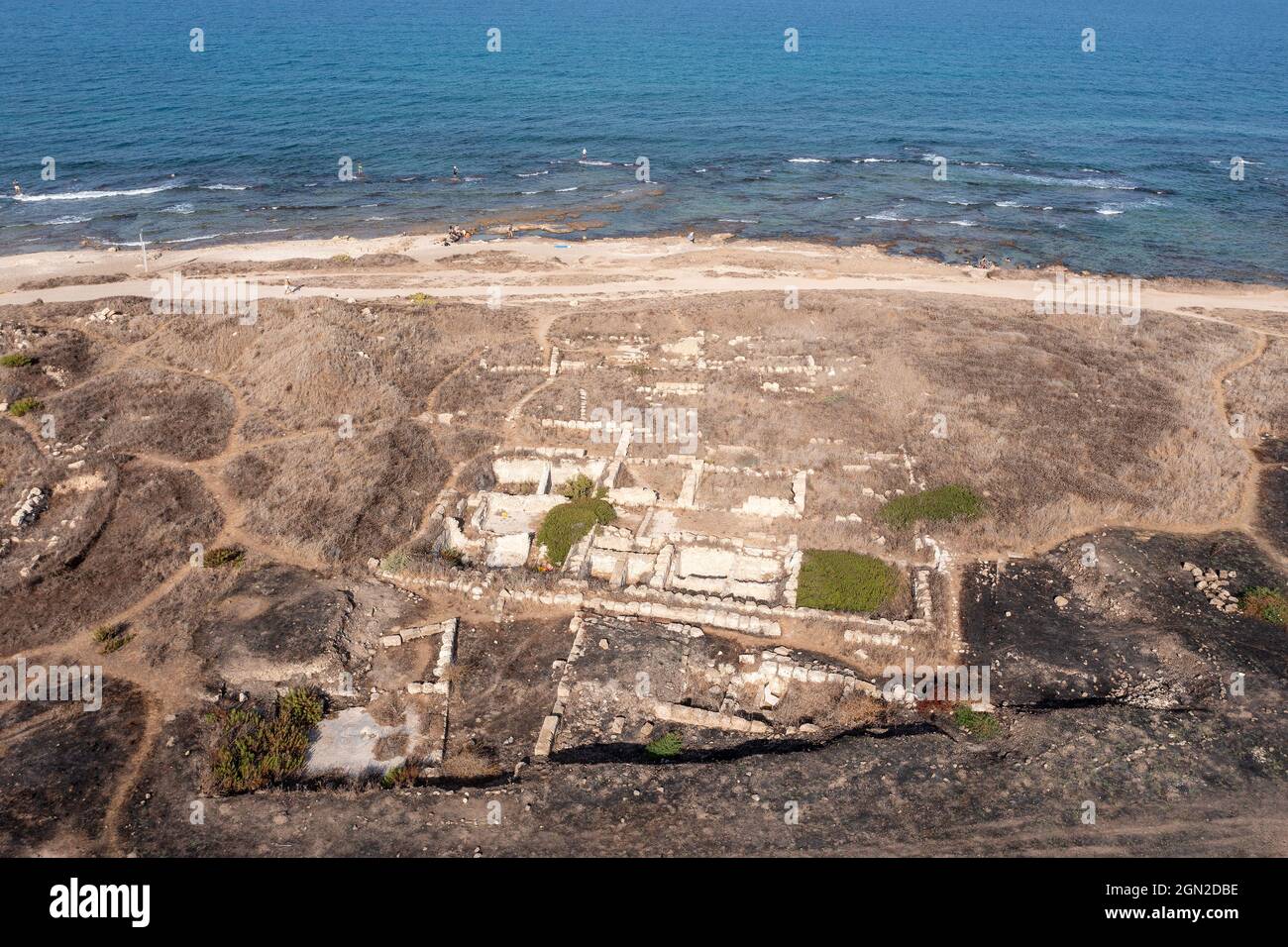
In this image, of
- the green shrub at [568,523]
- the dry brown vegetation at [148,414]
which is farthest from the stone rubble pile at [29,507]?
the green shrub at [568,523]

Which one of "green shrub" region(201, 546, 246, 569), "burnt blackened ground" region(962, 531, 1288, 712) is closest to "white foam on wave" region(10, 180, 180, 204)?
"green shrub" region(201, 546, 246, 569)

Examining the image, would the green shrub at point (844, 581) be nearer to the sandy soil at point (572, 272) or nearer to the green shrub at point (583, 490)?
the green shrub at point (583, 490)

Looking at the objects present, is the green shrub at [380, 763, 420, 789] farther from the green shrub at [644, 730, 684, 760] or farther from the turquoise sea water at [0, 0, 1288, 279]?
the turquoise sea water at [0, 0, 1288, 279]

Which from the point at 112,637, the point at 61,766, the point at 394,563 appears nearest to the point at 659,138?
the point at 394,563

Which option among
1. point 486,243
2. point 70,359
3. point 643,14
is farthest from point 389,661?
point 643,14
